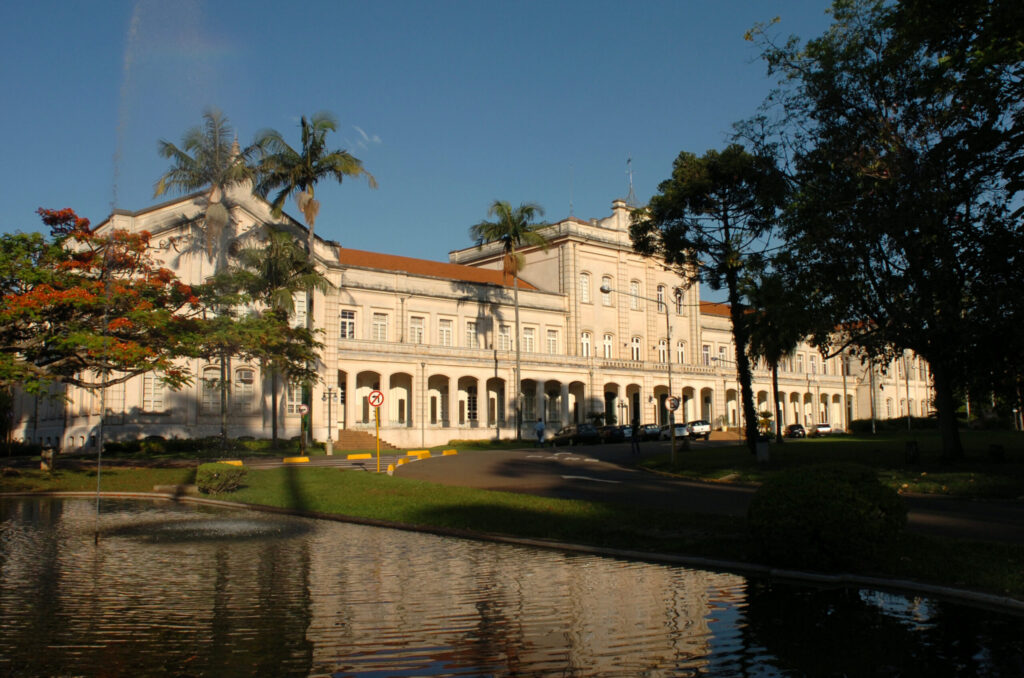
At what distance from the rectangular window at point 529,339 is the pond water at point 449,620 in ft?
172

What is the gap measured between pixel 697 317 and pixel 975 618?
7083 centimetres

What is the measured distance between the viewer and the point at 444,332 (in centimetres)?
6050

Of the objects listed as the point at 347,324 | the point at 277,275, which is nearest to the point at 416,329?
the point at 347,324

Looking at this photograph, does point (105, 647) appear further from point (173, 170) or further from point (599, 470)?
point (173, 170)

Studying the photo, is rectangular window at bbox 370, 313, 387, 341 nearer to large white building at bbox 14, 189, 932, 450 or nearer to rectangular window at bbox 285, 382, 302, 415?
large white building at bbox 14, 189, 932, 450

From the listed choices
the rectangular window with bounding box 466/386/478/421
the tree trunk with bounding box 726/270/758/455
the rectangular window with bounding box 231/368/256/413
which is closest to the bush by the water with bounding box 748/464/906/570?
the tree trunk with bounding box 726/270/758/455

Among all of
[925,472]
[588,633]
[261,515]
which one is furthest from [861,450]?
[588,633]

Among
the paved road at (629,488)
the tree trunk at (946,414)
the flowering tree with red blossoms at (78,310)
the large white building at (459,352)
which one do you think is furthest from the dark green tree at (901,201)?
the flowering tree with red blossoms at (78,310)

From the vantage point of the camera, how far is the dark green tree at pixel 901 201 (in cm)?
2031

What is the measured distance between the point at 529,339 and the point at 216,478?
44743 mm

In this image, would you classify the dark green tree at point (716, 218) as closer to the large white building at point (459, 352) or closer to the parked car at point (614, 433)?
the large white building at point (459, 352)

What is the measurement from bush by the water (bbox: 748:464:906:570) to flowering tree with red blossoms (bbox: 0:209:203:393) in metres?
20.7

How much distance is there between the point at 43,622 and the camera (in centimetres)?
788

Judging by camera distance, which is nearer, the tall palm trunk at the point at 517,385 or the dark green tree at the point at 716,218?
the dark green tree at the point at 716,218
